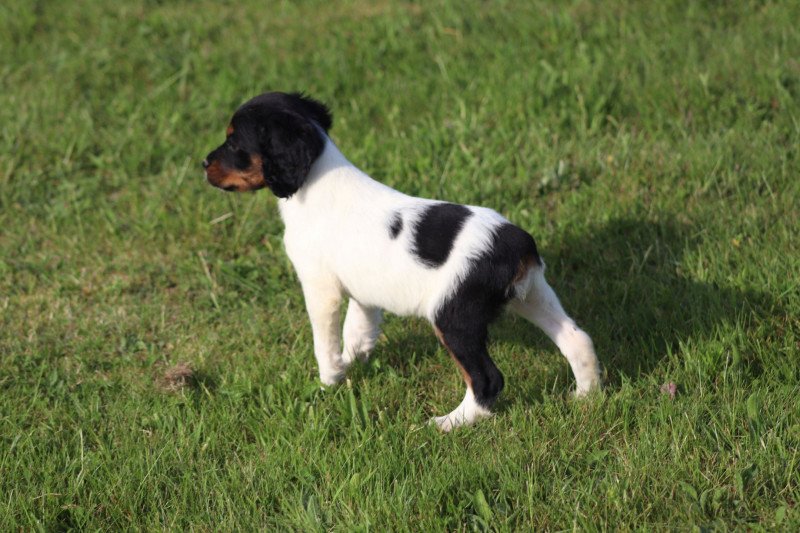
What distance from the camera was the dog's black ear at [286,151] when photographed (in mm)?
4316

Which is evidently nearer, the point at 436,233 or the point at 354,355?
the point at 436,233

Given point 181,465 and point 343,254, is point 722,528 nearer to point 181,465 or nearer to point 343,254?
point 343,254

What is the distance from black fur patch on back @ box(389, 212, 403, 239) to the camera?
4254mm

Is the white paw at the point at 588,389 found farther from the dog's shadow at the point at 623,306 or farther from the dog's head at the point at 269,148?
the dog's head at the point at 269,148

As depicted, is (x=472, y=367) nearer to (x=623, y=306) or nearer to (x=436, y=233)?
(x=436, y=233)

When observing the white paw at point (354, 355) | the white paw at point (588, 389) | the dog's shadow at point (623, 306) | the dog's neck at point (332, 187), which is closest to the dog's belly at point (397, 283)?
the dog's neck at point (332, 187)

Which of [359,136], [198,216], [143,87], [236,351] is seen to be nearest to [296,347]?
[236,351]

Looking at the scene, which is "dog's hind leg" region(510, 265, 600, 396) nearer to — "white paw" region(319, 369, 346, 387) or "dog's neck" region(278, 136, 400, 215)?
"dog's neck" region(278, 136, 400, 215)

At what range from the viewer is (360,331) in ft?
16.2

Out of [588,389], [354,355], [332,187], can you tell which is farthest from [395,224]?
[588,389]

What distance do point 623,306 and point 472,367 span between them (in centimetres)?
141

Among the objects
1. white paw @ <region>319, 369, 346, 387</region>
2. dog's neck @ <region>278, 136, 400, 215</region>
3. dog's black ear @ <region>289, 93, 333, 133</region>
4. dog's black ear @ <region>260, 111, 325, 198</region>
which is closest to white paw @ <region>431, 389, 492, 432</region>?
white paw @ <region>319, 369, 346, 387</region>

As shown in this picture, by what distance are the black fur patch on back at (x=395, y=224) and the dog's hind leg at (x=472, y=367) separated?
0.44 meters

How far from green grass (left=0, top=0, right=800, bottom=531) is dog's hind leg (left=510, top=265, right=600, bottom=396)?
0.14 m
